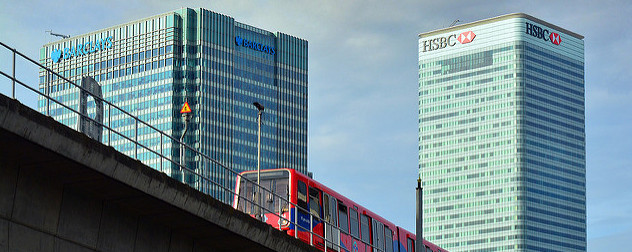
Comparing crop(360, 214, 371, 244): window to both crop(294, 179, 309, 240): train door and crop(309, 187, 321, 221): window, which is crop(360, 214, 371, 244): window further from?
crop(294, 179, 309, 240): train door

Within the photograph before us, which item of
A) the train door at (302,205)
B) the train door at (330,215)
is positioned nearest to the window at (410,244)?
the train door at (330,215)

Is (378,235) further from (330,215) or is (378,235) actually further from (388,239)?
(330,215)

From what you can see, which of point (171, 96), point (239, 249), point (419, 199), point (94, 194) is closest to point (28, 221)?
point (94, 194)

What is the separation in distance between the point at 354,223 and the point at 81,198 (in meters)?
23.1

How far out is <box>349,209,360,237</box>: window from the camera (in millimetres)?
40344

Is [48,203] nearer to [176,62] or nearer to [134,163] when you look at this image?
[134,163]

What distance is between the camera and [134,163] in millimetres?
18641

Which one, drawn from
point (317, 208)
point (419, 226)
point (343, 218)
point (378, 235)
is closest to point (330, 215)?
point (317, 208)

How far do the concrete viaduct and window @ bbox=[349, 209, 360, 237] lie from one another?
18.9 metres

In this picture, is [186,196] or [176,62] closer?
[186,196]

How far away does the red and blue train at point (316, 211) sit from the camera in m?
36.7

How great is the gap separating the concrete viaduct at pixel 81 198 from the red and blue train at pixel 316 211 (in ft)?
44.3

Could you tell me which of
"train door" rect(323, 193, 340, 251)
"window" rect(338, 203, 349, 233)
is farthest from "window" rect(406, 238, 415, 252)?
"train door" rect(323, 193, 340, 251)

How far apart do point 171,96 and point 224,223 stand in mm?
177812
